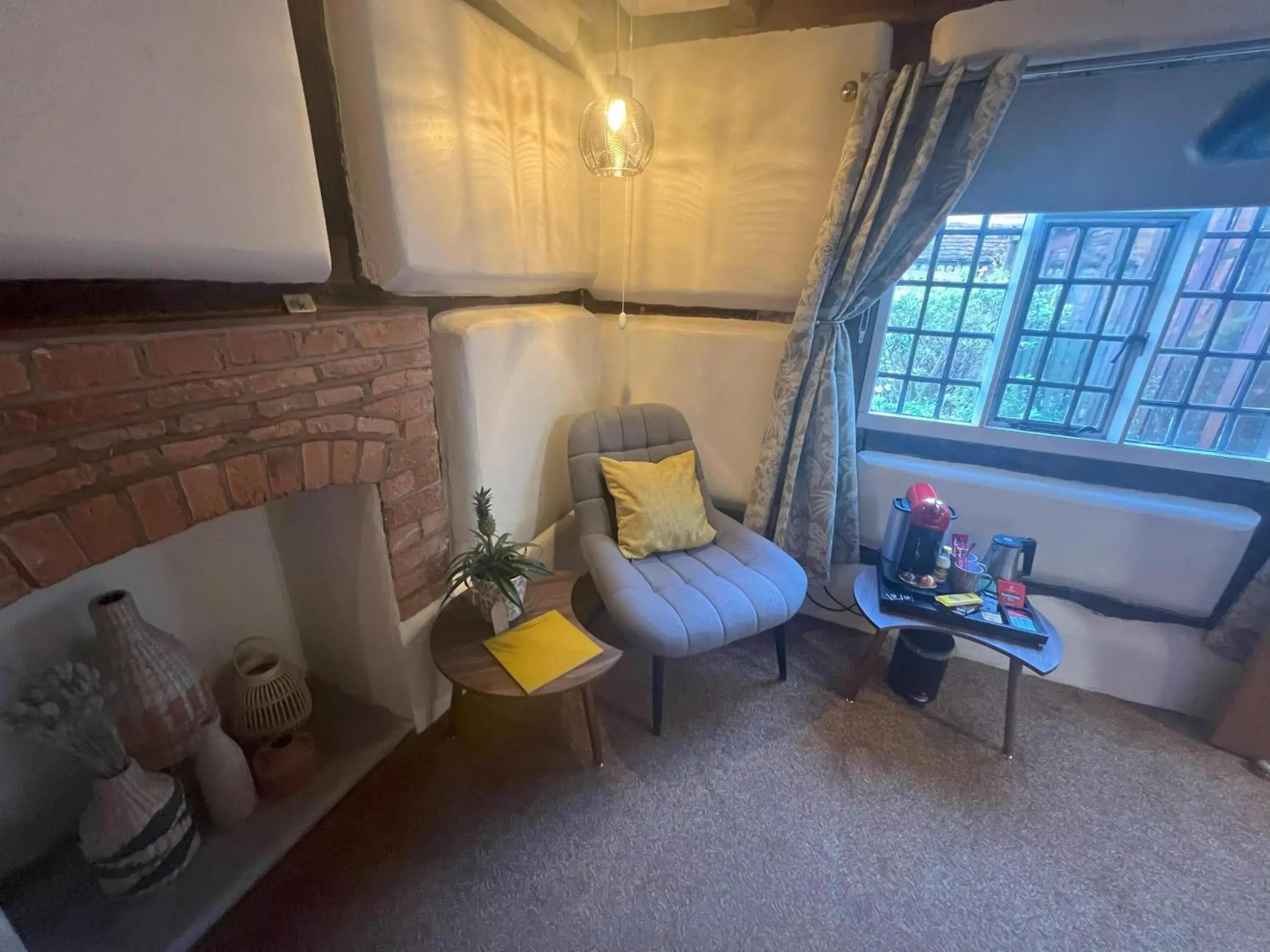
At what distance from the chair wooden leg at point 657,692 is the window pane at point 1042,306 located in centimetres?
180

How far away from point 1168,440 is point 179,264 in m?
2.88

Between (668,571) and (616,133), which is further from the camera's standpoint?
(668,571)

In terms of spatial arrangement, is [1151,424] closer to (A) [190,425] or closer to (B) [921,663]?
(B) [921,663]

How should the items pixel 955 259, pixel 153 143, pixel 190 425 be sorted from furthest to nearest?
pixel 955 259
pixel 190 425
pixel 153 143

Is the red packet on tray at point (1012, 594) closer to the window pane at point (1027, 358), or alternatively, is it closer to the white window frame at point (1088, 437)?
the white window frame at point (1088, 437)

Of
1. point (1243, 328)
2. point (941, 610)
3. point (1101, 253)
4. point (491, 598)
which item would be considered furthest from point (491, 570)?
point (1243, 328)

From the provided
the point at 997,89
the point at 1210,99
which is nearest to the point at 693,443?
the point at 997,89

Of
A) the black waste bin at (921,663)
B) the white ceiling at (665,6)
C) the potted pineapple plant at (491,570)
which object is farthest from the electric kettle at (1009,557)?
the white ceiling at (665,6)

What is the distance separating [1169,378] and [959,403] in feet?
2.06

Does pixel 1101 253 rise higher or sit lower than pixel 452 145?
lower

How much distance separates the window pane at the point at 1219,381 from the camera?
1774mm

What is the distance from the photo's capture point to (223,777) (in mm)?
1329

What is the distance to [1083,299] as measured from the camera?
188 centimetres

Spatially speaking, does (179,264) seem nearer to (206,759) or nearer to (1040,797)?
(206,759)
